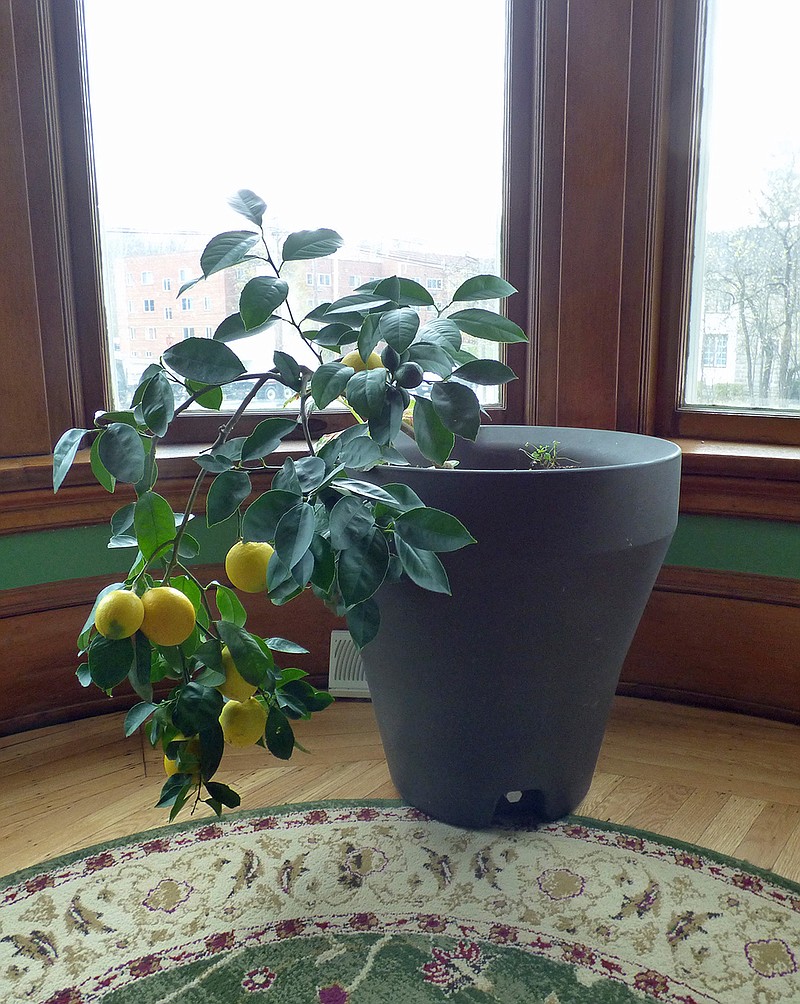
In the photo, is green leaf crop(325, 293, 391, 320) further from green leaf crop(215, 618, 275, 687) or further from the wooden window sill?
the wooden window sill

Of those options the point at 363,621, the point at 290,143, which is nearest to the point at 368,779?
the point at 363,621

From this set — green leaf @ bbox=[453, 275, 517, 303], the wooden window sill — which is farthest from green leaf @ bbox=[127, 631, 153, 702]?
the wooden window sill

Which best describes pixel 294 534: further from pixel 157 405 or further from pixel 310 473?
pixel 157 405

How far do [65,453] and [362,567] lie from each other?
0.34m

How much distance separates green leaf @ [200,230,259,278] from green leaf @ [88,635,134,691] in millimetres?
407

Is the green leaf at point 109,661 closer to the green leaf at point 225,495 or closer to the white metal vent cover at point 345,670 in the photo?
the green leaf at point 225,495

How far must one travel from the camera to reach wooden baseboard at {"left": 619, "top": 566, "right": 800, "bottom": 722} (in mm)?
1597

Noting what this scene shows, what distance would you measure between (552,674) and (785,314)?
3.11 feet

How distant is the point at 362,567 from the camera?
2.85 ft

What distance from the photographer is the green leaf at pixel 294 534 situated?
33.1 inches

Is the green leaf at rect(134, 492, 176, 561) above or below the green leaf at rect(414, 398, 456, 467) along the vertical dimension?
below

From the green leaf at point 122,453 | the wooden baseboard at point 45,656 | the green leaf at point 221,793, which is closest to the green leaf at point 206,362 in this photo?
the green leaf at point 122,453

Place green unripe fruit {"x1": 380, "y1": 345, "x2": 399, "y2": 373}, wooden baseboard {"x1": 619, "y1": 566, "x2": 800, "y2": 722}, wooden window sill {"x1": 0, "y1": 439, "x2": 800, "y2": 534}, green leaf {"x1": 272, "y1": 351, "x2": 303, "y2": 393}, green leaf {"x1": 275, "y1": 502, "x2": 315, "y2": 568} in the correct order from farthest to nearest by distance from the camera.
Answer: wooden baseboard {"x1": 619, "y1": 566, "x2": 800, "y2": 722} → wooden window sill {"x1": 0, "y1": 439, "x2": 800, "y2": 534} → green leaf {"x1": 272, "y1": 351, "x2": 303, "y2": 393} → green unripe fruit {"x1": 380, "y1": 345, "x2": 399, "y2": 373} → green leaf {"x1": 275, "y1": 502, "x2": 315, "y2": 568}

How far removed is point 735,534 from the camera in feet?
5.32
